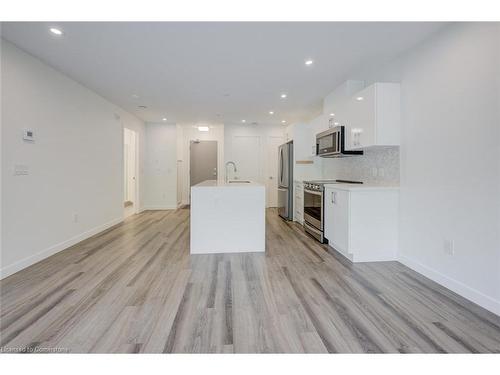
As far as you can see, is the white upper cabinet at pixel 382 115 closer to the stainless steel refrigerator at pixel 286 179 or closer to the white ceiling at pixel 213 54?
the white ceiling at pixel 213 54

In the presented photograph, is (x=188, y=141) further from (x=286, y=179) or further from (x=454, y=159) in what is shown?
(x=454, y=159)

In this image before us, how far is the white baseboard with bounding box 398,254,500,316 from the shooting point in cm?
189

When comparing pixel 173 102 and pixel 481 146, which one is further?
pixel 173 102

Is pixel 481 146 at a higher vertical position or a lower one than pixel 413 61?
lower

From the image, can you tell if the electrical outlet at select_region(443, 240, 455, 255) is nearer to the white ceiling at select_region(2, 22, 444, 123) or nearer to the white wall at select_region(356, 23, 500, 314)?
the white wall at select_region(356, 23, 500, 314)

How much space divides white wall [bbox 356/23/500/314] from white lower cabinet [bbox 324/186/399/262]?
4.4 inches

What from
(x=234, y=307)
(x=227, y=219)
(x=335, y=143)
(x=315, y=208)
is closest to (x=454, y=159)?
(x=335, y=143)

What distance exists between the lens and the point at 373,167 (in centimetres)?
344

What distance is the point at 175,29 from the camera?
7.53ft

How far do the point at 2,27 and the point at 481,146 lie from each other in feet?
14.0

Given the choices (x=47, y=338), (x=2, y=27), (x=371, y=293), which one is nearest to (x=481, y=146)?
(x=371, y=293)
